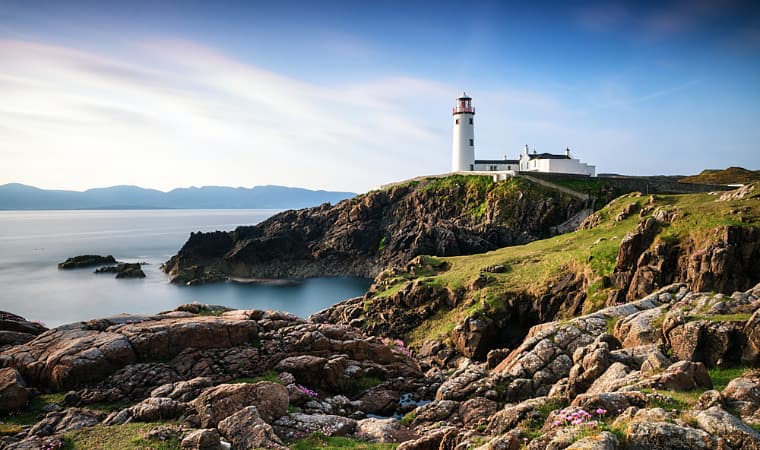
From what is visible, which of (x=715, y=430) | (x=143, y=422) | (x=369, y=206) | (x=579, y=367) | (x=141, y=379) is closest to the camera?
(x=715, y=430)

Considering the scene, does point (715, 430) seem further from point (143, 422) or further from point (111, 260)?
point (111, 260)

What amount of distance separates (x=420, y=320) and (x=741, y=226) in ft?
94.6

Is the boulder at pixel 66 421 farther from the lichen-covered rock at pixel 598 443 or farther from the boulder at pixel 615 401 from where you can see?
the boulder at pixel 615 401

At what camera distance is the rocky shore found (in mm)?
13195

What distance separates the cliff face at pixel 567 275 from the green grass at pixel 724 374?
53.1 feet

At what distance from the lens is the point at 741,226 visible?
32750mm

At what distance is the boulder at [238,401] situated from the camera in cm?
1859

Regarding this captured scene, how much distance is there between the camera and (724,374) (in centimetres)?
1769

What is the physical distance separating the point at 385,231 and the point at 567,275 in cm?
6077

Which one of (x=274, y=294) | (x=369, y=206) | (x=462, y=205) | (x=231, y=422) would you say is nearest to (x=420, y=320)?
(x=231, y=422)

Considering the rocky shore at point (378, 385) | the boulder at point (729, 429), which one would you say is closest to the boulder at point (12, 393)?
the rocky shore at point (378, 385)

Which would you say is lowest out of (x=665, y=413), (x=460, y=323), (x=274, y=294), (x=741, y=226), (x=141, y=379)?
(x=274, y=294)

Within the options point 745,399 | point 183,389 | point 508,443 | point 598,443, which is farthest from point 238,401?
point 745,399

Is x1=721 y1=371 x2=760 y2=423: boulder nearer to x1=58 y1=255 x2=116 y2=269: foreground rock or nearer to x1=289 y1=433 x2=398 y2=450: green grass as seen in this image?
x1=289 y1=433 x2=398 y2=450: green grass
